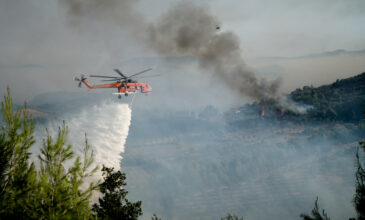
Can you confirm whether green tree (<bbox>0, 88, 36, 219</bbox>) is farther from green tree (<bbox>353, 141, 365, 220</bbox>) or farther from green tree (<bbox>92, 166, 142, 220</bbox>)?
green tree (<bbox>353, 141, 365, 220</bbox>)

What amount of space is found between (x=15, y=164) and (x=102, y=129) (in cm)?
3981

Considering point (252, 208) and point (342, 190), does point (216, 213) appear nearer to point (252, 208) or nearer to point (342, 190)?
point (252, 208)

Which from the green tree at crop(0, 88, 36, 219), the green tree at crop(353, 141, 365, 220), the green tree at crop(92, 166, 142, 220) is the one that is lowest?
the green tree at crop(92, 166, 142, 220)

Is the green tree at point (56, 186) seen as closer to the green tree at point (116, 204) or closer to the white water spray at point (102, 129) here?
the green tree at point (116, 204)

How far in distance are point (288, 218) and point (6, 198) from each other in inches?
7264

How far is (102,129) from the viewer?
53.5 meters

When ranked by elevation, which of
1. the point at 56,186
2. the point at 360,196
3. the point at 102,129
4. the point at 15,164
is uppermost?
the point at 102,129

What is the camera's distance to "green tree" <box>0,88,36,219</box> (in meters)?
13.7

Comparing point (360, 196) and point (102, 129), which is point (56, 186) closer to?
point (360, 196)

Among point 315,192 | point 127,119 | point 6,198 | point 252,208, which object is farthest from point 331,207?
point 6,198

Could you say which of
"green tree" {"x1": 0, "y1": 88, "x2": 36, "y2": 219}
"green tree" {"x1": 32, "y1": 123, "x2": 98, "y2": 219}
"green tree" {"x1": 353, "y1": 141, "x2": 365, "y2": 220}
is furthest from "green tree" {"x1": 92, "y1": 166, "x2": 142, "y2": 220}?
"green tree" {"x1": 353, "y1": 141, "x2": 365, "y2": 220}

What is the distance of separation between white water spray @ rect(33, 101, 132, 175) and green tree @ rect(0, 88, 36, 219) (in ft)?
111

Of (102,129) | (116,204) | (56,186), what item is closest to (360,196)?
(56,186)

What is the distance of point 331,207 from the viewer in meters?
173
